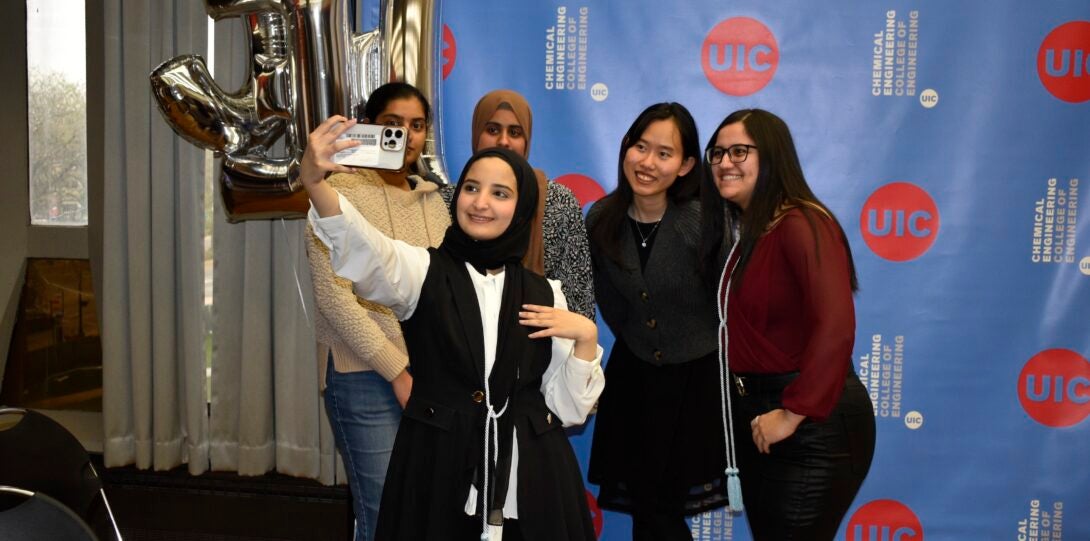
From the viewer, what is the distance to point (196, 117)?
2.46 metres

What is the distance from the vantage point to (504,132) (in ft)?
7.57

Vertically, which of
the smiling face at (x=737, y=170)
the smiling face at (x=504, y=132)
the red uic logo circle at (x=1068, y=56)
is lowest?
the smiling face at (x=737, y=170)

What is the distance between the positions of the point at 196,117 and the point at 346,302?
901 mm

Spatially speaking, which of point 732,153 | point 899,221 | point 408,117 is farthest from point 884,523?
point 408,117

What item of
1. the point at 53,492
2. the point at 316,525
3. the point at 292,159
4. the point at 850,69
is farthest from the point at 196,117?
the point at 850,69

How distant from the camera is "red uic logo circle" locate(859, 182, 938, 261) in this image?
284 centimetres

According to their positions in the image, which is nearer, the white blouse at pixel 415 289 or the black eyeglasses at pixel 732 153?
the white blouse at pixel 415 289

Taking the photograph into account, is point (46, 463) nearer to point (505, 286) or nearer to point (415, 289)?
point (415, 289)

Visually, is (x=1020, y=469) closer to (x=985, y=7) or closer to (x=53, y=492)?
→ (x=985, y=7)

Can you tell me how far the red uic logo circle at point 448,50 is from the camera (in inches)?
115

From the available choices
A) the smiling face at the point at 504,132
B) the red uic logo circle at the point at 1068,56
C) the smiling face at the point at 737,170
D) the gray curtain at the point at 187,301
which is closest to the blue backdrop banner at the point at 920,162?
the red uic logo circle at the point at 1068,56

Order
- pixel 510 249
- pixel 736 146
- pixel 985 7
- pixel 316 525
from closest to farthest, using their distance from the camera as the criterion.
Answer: pixel 510 249
pixel 736 146
pixel 985 7
pixel 316 525

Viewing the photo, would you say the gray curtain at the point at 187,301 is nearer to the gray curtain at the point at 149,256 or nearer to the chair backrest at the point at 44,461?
the gray curtain at the point at 149,256

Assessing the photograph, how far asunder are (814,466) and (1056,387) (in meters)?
1.56
